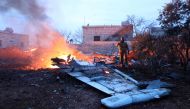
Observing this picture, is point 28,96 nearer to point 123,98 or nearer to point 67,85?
point 67,85

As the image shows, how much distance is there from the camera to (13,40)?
4581cm

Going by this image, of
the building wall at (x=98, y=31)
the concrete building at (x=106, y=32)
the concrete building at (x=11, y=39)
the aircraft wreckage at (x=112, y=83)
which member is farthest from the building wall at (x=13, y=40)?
the aircraft wreckage at (x=112, y=83)

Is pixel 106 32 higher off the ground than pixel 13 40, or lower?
higher

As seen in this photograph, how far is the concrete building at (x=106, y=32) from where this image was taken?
40.2 m

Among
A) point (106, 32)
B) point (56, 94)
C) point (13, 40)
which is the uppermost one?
point (106, 32)

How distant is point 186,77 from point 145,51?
3.85 metres

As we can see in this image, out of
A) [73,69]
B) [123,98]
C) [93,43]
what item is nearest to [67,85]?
[73,69]

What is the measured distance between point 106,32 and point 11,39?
43.8ft

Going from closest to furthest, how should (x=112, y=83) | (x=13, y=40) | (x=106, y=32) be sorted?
(x=112, y=83) → (x=106, y=32) → (x=13, y=40)

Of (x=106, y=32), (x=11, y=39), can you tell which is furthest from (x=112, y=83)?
(x=11, y=39)

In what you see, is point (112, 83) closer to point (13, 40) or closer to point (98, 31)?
point (98, 31)

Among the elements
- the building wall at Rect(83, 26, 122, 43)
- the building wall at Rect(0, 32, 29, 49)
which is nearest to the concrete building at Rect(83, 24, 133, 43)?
the building wall at Rect(83, 26, 122, 43)

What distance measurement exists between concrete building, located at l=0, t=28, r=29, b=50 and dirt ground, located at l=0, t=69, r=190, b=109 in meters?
30.4

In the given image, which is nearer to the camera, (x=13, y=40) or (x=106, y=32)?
(x=106, y=32)
